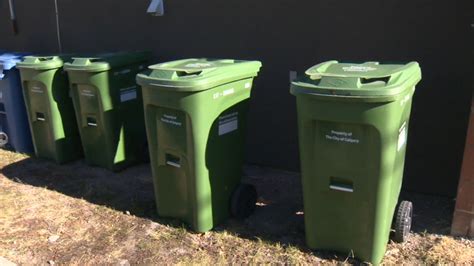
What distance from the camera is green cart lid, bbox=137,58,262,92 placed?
335 centimetres

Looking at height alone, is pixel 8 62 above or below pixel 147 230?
above

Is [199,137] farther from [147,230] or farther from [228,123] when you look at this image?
Result: [147,230]

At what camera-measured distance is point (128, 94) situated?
5.05 m

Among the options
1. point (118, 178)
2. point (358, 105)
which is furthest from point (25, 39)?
point (358, 105)

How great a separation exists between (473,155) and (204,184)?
6.36 ft

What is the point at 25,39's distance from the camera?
7199 mm

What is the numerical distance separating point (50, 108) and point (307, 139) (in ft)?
10.7

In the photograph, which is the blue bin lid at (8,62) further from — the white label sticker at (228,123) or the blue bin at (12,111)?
the white label sticker at (228,123)

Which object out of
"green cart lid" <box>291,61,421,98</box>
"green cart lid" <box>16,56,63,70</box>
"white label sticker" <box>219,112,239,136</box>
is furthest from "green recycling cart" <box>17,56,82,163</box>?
"green cart lid" <box>291,61,421,98</box>

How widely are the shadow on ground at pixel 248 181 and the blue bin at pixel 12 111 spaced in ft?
1.06

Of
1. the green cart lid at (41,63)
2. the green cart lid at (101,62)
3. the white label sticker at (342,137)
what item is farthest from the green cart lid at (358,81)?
the green cart lid at (41,63)

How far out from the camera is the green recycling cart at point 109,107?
4.81 m

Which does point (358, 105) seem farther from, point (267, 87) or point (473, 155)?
point (267, 87)

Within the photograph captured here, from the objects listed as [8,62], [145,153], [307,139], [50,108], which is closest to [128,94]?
[145,153]
